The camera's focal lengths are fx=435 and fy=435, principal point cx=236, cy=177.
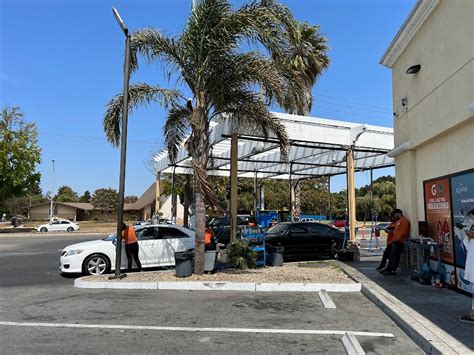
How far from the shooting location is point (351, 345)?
5.57m

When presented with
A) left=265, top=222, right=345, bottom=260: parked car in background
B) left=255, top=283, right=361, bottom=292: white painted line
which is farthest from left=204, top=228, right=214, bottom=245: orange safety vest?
left=265, top=222, right=345, bottom=260: parked car in background

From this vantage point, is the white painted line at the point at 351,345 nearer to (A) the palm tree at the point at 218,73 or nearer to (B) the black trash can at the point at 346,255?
(A) the palm tree at the point at 218,73

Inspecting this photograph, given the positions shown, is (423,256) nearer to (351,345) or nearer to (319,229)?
(351,345)

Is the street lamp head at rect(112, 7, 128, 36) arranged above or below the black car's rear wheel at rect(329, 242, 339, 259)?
above

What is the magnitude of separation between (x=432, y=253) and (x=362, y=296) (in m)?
2.06

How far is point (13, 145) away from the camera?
4097 centimetres

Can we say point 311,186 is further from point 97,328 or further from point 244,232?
point 97,328

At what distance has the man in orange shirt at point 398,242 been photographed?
35.8 feet

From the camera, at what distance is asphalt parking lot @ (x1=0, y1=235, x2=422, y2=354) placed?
5.66 meters

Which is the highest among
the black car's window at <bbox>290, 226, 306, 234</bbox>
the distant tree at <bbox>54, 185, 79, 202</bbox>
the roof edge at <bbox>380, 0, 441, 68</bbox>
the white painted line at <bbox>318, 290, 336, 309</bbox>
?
the distant tree at <bbox>54, 185, 79, 202</bbox>

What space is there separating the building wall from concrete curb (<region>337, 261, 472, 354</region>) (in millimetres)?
2886

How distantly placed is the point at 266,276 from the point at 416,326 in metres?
5.10

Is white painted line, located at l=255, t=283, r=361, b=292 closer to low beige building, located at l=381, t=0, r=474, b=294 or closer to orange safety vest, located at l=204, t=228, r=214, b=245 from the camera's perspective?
low beige building, located at l=381, t=0, r=474, b=294

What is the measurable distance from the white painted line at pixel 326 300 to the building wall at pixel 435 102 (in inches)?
129
